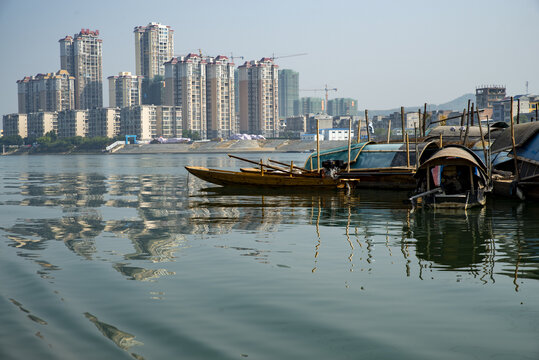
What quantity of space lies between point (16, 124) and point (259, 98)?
74005 mm

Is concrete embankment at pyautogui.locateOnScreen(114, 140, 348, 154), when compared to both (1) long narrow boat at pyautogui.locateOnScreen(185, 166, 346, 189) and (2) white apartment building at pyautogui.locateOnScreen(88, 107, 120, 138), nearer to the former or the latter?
(2) white apartment building at pyautogui.locateOnScreen(88, 107, 120, 138)

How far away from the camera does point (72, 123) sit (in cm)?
17288

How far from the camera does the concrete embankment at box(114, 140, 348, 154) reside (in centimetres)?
14362

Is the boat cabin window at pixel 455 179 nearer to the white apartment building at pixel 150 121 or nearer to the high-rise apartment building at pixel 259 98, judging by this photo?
the white apartment building at pixel 150 121

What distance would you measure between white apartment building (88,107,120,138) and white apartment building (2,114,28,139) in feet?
79.0

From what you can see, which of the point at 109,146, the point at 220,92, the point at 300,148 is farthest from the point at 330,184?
the point at 220,92

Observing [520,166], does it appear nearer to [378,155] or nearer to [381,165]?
[381,165]

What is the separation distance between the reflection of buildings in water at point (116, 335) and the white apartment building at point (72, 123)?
173 meters

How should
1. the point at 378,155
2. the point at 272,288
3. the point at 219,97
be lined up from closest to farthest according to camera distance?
the point at 272,288 → the point at 378,155 → the point at 219,97

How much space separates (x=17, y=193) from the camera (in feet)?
93.2

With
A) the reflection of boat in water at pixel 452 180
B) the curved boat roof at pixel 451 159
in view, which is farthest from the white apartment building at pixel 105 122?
the curved boat roof at pixel 451 159

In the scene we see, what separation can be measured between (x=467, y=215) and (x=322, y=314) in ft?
36.3

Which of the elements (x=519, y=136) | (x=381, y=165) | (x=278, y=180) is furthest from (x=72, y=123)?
(x=519, y=136)

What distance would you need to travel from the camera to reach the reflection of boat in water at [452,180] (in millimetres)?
18266
